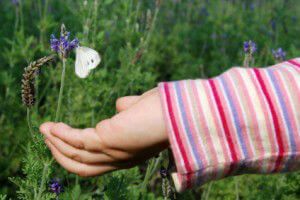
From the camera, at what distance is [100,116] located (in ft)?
9.36

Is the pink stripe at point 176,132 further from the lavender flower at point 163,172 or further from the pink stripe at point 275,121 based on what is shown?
the lavender flower at point 163,172

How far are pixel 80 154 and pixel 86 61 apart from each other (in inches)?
15.8

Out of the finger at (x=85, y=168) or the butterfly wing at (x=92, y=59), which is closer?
the finger at (x=85, y=168)

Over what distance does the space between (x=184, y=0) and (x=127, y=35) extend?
2.86 meters

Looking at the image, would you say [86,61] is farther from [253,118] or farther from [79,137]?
[253,118]

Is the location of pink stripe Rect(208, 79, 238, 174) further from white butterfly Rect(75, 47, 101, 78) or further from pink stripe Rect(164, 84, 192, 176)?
white butterfly Rect(75, 47, 101, 78)

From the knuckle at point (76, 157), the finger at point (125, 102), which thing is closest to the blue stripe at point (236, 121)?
the finger at point (125, 102)

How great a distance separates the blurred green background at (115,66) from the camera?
246cm

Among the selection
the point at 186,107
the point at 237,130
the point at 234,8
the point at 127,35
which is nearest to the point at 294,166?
the point at 237,130

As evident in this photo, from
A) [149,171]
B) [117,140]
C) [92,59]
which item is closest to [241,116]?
[117,140]

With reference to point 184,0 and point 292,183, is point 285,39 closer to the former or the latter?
point 184,0

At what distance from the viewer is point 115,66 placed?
13.3 feet

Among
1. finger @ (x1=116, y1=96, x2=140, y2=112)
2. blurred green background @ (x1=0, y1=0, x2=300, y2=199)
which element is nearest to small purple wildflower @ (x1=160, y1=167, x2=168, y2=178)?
blurred green background @ (x1=0, y1=0, x2=300, y2=199)

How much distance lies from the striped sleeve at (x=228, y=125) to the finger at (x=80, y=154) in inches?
6.6
